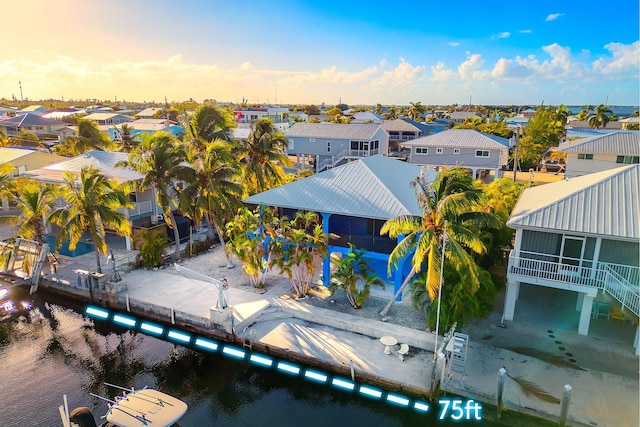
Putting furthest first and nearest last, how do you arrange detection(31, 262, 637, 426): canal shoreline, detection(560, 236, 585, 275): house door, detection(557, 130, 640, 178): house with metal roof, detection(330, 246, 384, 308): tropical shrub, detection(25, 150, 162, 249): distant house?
detection(557, 130, 640, 178): house with metal roof < detection(25, 150, 162, 249): distant house < detection(330, 246, 384, 308): tropical shrub < detection(560, 236, 585, 275): house door < detection(31, 262, 637, 426): canal shoreline

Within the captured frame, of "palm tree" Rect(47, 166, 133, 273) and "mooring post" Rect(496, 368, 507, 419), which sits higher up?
"palm tree" Rect(47, 166, 133, 273)

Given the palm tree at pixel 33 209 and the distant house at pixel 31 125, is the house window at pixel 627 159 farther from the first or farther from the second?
the distant house at pixel 31 125

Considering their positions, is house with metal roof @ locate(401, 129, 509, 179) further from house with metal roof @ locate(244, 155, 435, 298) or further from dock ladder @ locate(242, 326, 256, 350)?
dock ladder @ locate(242, 326, 256, 350)

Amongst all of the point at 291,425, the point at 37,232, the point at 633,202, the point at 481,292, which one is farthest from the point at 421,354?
the point at 37,232

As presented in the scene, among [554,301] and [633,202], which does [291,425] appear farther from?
[633,202]

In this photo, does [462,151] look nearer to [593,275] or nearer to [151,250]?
[593,275]

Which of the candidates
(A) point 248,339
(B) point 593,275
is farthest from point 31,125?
(B) point 593,275

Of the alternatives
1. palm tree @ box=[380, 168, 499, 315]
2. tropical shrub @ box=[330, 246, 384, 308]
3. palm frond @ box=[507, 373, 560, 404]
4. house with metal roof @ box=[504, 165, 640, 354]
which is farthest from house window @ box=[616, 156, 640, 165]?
palm frond @ box=[507, 373, 560, 404]

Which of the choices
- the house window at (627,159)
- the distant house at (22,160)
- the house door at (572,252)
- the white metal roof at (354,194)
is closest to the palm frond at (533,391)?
the house door at (572,252)
